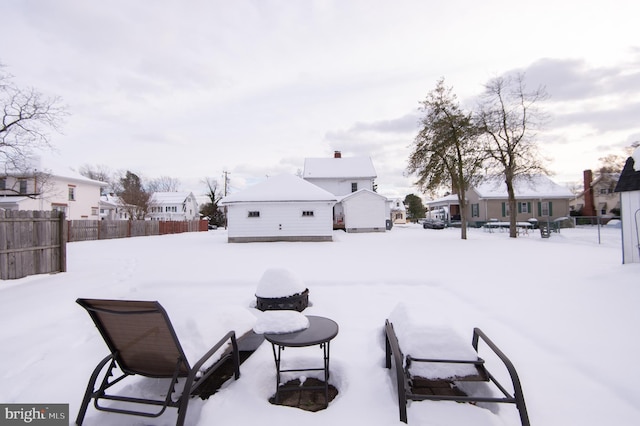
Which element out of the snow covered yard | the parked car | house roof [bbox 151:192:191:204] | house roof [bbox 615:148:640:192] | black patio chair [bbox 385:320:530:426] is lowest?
the snow covered yard

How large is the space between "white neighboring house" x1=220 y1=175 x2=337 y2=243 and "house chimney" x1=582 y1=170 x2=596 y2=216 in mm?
37688

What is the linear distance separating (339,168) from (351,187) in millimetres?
3169

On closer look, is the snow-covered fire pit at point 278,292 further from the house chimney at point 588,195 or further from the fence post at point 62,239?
the house chimney at point 588,195

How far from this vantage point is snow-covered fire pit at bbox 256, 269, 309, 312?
494 centimetres

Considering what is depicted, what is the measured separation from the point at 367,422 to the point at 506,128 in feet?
77.1

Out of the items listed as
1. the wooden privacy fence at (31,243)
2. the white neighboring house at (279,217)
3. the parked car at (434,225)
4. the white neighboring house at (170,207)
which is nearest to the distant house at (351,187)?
the parked car at (434,225)

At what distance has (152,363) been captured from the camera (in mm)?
2617

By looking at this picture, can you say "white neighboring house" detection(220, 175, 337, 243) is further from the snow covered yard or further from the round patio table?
the round patio table

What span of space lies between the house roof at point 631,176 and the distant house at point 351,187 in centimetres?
2093

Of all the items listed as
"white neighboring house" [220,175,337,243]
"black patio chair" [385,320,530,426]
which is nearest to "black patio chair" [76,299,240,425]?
"black patio chair" [385,320,530,426]

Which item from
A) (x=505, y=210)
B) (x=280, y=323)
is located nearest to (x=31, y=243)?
(x=280, y=323)

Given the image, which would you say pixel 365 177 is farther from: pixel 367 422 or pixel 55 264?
pixel 367 422

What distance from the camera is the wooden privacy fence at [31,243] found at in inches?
315

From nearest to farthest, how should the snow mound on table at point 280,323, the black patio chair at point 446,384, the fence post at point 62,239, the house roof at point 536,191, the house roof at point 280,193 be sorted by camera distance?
the black patio chair at point 446,384
the snow mound on table at point 280,323
the fence post at point 62,239
the house roof at point 280,193
the house roof at point 536,191
